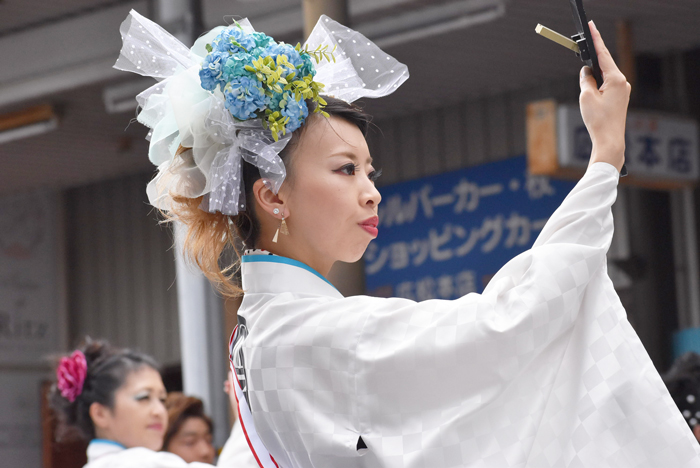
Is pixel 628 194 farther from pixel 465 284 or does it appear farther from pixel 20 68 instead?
pixel 20 68

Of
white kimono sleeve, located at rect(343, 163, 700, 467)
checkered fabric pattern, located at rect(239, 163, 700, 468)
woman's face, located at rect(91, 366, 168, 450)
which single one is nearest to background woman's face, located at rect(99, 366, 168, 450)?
woman's face, located at rect(91, 366, 168, 450)

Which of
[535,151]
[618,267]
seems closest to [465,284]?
[618,267]

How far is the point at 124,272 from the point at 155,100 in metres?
Answer: 6.79

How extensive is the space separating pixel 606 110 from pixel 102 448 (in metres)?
2.24

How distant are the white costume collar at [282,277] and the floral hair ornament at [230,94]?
0.10m

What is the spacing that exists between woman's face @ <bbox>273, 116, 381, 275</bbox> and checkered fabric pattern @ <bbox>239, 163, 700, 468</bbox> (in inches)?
6.0

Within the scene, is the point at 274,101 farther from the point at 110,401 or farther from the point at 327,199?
the point at 110,401

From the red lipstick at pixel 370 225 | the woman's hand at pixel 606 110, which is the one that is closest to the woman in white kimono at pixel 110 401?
the red lipstick at pixel 370 225

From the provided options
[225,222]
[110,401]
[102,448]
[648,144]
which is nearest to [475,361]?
[225,222]

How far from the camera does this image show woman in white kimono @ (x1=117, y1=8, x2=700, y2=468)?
1.31 m

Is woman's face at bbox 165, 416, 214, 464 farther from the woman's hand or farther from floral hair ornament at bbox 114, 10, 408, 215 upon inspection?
the woman's hand

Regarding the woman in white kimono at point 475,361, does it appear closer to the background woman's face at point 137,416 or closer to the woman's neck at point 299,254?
the woman's neck at point 299,254

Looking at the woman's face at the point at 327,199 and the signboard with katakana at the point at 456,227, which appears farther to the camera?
the signboard with katakana at the point at 456,227

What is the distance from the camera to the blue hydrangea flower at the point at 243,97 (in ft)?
4.85
